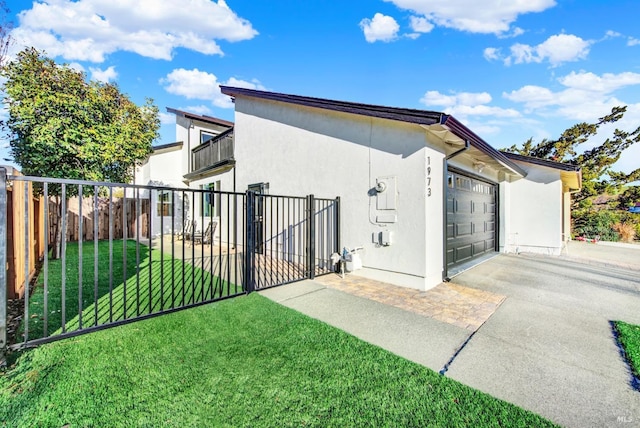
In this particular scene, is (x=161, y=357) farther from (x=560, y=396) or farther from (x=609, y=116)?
(x=609, y=116)

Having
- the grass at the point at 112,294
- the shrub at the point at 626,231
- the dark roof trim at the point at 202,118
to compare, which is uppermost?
the dark roof trim at the point at 202,118

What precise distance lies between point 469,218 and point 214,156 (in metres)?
10.2

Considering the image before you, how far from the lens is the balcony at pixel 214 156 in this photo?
10.7 meters

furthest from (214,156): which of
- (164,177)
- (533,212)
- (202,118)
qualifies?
(533,212)

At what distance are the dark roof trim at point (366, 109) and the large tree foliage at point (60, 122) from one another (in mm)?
4864

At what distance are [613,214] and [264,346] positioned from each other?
19516 millimetres

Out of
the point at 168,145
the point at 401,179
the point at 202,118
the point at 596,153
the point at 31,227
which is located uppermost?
the point at 202,118

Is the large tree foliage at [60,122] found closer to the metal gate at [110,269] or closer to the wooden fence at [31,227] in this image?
the metal gate at [110,269]

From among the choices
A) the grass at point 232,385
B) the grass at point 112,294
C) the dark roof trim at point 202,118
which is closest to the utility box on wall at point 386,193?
the grass at point 232,385

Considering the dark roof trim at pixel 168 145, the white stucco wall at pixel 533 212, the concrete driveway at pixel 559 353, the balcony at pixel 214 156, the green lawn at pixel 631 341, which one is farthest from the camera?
the dark roof trim at pixel 168 145

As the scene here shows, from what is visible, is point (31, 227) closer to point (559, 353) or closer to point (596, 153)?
point (559, 353)

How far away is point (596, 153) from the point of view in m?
14.6

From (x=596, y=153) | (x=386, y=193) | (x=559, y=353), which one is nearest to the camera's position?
(x=559, y=353)

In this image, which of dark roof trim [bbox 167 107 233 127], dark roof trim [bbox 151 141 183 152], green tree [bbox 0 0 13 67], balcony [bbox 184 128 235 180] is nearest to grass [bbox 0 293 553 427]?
balcony [bbox 184 128 235 180]
